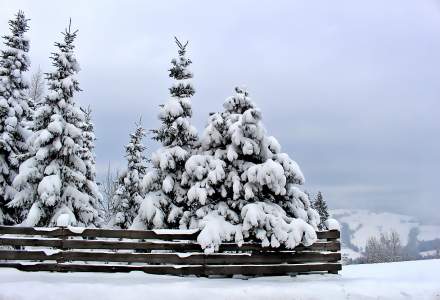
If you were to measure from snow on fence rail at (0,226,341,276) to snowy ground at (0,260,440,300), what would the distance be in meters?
0.41

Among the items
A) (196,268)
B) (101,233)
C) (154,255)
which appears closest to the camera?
(101,233)

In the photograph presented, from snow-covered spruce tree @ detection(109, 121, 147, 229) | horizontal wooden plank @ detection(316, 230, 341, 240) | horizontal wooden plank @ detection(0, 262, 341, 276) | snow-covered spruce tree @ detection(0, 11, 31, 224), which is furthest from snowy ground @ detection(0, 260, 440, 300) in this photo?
snow-covered spruce tree @ detection(109, 121, 147, 229)

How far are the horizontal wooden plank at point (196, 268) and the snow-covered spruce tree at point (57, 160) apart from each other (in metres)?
8.99

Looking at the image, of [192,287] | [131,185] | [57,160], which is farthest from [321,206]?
[192,287]

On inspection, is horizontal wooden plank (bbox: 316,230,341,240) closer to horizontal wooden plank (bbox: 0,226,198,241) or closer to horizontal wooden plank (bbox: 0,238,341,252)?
horizontal wooden plank (bbox: 0,238,341,252)

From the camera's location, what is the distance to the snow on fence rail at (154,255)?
12164mm

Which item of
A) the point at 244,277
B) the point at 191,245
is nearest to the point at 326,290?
the point at 244,277

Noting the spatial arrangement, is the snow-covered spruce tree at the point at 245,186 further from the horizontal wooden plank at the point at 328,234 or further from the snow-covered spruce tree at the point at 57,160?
the snow-covered spruce tree at the point at 57,160

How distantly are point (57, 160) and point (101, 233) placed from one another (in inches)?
439

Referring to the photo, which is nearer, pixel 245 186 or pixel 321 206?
pixel 245 186

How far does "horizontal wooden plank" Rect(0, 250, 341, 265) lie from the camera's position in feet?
39.5

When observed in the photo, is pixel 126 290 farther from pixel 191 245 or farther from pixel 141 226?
pixel 141 226

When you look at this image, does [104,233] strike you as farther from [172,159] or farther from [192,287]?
[172,159]

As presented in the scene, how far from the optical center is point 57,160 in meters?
22.3
